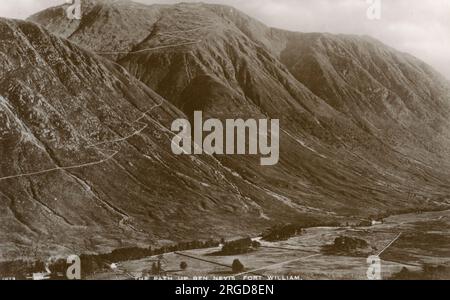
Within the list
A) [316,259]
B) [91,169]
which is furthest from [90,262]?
[91,169]

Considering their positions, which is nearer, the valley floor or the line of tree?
the valley floor

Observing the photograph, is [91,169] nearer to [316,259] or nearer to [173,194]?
[173,194]

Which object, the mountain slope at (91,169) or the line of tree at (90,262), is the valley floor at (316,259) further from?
the mountain slope at (91,169)

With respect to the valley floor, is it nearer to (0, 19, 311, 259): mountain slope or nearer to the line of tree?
the line of tree

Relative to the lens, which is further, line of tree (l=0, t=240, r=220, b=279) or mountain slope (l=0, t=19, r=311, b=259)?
mountain slope (l=0, t=19, r=311, b=259)

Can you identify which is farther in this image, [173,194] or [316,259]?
[173,194]

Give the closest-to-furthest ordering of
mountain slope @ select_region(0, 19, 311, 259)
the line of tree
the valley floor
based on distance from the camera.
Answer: the valley floor → the line of tree → mountain slope @ select_region(0, 19, 311, 259)

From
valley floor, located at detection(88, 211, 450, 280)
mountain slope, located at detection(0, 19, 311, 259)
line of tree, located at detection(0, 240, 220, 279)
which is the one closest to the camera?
valley floor, located at detection(88, 211, 450, 280)

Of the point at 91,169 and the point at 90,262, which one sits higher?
the point at 91,169

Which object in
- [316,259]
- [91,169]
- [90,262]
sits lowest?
[316,259]

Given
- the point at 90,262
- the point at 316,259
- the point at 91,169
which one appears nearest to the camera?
the point at 90,262
